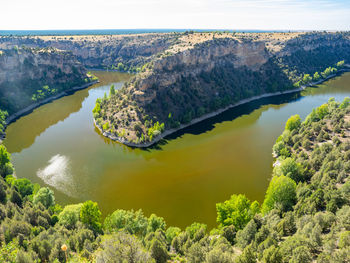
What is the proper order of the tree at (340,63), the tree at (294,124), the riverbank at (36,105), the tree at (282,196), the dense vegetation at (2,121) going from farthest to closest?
the tree at (340,63)
the riverbank at (36,105)
the dense vegetation at (2,121)
the tree at (294,124)
the tree at (282,196)

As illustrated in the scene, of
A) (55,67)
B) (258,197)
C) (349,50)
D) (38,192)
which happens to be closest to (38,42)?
(55,67)

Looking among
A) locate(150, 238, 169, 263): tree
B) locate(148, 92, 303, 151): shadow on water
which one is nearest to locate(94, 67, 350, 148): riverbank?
locate(148, 92, 303, 151): shadow on water

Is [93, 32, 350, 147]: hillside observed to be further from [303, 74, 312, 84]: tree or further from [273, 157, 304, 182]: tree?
[273, 157, 304, 182]: tree

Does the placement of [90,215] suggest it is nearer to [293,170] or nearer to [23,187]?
[23,187]

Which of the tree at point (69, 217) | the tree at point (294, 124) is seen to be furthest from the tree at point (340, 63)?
the tree at point (69, 217)

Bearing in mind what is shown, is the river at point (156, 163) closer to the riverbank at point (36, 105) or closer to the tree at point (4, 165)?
the riverbank at point (36, 105)

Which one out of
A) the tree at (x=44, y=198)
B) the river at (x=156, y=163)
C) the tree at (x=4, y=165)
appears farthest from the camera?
the tree at (x=4, y=165)

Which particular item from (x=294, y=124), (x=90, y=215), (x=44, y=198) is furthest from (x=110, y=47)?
(x=90, y=215)
